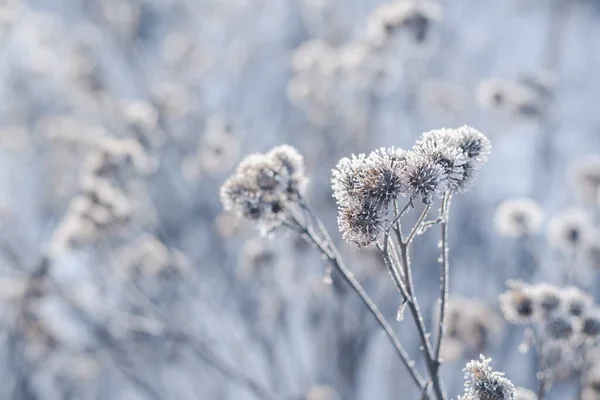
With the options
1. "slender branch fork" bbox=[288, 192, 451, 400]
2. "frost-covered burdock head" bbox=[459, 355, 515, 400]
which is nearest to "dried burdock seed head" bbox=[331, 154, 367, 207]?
"slender branch fork" bbox=[288, 192, 451, 400]

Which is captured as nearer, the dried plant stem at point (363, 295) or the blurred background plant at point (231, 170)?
the dried plant stem at point (363, 295)

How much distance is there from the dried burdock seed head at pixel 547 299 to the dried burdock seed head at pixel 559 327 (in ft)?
0.12

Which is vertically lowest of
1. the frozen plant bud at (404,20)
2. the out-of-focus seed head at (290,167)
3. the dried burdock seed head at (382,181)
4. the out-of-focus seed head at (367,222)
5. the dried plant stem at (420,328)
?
the dried plant stem at (420,328)

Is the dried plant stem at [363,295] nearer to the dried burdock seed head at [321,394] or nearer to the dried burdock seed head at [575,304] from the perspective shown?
the dried burdock seed head at [575,304]

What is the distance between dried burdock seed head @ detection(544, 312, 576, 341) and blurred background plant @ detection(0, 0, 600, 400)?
0.04 m

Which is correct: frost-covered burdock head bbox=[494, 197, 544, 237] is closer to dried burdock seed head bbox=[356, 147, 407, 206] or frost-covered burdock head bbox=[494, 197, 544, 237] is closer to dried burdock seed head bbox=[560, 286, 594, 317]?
dried burdock seed head bbox=[560, 286, 594, 317]

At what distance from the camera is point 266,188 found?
2.51 metres

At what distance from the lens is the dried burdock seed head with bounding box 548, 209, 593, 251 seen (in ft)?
13.2

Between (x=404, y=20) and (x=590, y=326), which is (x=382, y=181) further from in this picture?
(x=404, y=20)

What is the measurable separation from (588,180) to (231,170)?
3.47 meters

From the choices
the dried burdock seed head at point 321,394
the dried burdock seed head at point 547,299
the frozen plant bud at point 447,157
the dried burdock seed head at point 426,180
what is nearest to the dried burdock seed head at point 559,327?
the dried burdock seed head at point 547,299

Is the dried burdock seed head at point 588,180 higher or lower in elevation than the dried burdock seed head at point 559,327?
higher

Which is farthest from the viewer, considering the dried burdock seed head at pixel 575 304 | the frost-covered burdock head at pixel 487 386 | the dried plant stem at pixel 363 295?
the dried burdock seed head at pixel 575 304

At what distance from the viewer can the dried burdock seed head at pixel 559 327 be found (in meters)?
2.84
